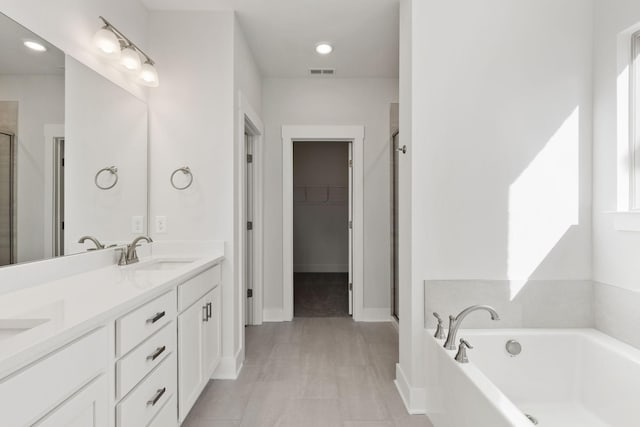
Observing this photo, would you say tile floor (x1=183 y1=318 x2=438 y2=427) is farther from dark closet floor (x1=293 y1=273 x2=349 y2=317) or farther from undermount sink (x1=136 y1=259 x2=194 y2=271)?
→ undermount sink (x1=136 y1=259 x2=194 y2=271)

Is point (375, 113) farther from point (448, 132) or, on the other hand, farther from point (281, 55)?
point (448, 132)

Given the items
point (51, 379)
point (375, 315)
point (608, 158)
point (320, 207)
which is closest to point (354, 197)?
point (375, 315)

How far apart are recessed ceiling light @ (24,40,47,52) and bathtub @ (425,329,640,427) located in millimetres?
2395

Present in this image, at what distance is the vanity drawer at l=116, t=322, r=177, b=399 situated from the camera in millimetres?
1233

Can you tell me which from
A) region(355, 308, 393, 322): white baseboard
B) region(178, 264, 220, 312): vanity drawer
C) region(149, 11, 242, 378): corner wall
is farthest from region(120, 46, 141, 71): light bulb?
region(355, 308, 393, 322): white baseboard

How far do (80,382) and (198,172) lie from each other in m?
1.71

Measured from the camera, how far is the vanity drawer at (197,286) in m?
1.82

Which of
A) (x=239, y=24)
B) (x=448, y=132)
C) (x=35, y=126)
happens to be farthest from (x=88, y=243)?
(x=448, y=132)

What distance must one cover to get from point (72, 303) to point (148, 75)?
65.7 inches

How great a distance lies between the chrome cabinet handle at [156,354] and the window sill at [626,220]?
2368 mm

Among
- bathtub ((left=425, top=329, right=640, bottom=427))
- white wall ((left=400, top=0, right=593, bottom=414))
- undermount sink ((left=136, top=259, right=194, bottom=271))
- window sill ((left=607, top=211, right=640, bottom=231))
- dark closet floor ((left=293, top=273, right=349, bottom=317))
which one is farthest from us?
dark closet floor ((left=293, top=273, right=349, bottom=317))

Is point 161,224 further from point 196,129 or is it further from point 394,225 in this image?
point 394,225

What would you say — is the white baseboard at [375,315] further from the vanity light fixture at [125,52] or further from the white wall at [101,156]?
the vanity light fixture at [125,52]

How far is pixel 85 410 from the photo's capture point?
3.42 ft
